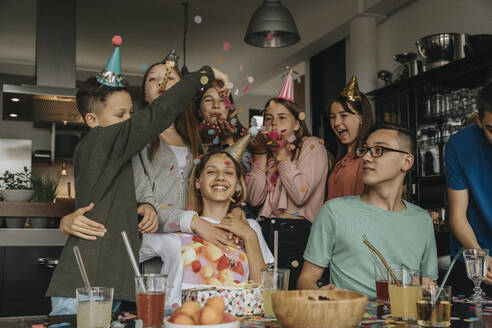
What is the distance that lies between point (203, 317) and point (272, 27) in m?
2.36

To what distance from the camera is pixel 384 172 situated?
1895 millimetres

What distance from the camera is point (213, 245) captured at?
6.25 feet

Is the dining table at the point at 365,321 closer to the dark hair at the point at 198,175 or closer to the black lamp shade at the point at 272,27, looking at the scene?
the dark hair at the point at 198,175

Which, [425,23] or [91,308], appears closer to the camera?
[91,308]

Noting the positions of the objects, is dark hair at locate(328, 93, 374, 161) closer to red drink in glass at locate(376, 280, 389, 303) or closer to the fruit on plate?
red drink in glass at locate(376, 280, 389, 303)

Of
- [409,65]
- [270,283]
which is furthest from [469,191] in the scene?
[409,65]

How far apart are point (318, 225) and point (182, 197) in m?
0.58

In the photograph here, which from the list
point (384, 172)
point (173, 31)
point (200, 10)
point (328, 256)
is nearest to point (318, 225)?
point (328, 256)

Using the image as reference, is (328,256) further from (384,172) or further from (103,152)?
(103,152)

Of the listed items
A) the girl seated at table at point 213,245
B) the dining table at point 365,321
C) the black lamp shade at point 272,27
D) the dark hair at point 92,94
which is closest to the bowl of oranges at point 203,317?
the dining table at point 365,321

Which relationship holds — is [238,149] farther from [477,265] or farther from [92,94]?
[477,265]

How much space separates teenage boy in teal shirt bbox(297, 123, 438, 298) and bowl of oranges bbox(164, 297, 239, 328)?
82 centimetres

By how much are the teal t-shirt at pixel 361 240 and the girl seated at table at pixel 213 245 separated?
236mm

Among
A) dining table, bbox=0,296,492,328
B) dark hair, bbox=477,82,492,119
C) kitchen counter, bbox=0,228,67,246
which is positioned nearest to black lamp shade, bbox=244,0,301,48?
dark hair, bbox=477,82,492,119
